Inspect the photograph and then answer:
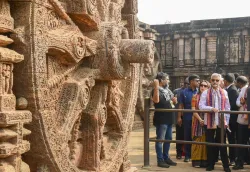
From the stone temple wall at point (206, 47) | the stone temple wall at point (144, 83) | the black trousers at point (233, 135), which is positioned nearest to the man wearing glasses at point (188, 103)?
the black trousers at point (233, 135)

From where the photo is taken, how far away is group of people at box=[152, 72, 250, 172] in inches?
270

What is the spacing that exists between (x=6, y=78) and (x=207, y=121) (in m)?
4.79

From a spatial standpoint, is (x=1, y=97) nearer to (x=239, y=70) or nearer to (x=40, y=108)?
(x=40, y=108)

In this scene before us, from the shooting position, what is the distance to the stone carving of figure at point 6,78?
2.58m

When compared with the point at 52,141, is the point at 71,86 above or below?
above

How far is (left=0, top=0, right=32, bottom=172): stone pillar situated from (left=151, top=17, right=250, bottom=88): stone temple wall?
17.4m

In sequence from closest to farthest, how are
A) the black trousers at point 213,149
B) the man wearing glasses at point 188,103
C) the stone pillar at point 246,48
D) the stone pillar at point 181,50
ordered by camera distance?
the black trousers at point 213,149 → the man wearing glasses at point 188,103 → the stone pillar at point 246,48 → the stone pillar at point 181,50

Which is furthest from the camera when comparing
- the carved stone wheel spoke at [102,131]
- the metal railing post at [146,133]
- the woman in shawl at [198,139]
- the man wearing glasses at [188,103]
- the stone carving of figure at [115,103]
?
the man wearing glasses at [188,103]

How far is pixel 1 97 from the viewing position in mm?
2535

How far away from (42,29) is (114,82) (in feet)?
4.36

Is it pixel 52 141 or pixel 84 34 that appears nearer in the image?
pixel 52 141

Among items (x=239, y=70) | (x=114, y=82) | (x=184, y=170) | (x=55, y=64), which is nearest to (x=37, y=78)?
(x=55, y=64)

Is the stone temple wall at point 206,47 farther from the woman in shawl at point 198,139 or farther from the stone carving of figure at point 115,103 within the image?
the stone carving of figure at point 115,103

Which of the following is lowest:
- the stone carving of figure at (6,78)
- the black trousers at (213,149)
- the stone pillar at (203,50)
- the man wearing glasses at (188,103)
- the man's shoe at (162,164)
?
the man's shoe at (162,164)
